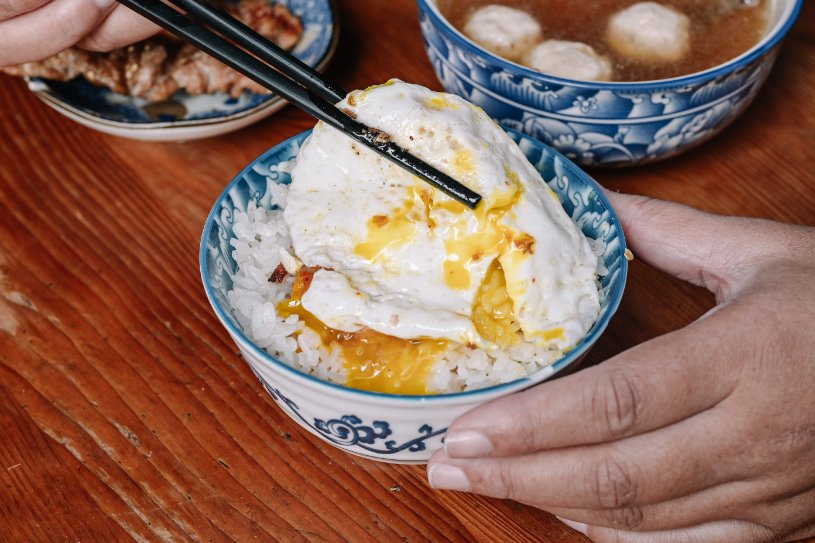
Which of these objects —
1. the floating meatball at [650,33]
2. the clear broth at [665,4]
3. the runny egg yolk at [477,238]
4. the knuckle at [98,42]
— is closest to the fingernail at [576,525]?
the runny egg yolk at [477,238]

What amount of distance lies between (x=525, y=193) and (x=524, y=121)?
521 mm

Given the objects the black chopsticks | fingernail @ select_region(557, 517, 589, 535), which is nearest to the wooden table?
fingernail @ select_region(557, 517, 589, 535)

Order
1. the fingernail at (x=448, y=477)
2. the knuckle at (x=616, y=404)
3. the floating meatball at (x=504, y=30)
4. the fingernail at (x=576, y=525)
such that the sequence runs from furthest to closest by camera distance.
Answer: the floating meatball at (x=504, y=30)
the fingernail at (x=576, y=525)
the fingernail at (x=448, y=477)
the knuckle at (x=616, y=404)

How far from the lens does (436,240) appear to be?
4.61 ft

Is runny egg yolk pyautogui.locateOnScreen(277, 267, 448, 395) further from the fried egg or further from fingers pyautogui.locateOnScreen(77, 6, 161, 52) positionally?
fingers pyautogui.locateOnScreen(77, 6, 161, 52)

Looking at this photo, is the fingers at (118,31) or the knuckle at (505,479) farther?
the fingers at (118,31)

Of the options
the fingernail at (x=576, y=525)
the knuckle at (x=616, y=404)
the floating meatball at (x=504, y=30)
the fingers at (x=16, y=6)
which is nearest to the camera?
the knuckle at (x=616, y=404)

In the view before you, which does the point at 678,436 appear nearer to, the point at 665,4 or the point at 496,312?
the point at 496,312

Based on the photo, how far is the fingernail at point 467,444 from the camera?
1.21 metres

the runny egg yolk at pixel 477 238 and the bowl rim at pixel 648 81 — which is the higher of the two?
the bowl rim at pixel 648 81

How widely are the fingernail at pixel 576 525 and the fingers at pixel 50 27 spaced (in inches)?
63.0

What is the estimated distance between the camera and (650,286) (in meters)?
1.86

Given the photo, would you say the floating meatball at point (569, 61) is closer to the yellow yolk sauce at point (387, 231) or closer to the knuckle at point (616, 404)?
the yellow yolk sauce at point (387, 231)

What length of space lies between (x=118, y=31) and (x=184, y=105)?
0.36m
